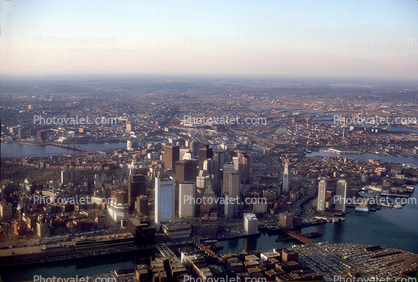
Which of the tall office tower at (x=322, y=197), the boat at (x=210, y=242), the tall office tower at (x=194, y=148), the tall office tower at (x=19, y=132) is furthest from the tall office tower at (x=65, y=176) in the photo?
the tall office tower at (x=322, y=197)

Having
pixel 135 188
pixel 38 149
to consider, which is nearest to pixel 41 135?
pixel 38 149

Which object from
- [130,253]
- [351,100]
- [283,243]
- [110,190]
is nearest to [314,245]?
[283,243]

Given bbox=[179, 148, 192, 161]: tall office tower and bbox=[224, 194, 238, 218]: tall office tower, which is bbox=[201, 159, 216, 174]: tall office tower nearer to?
bbox=[179, 148, 192, 161]: tall office tower

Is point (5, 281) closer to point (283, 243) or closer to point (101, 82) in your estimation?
point (283, 243)

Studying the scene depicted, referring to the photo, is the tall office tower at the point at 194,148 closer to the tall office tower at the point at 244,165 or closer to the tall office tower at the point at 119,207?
the tall office tower at the point at 244,165

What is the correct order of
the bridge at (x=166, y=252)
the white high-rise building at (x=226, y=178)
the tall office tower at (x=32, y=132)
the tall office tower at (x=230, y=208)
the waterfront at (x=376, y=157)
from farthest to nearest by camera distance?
the waterfront at (x=376, y=157)
the tall office tower at (x=32, y=132)
the white high-rise building at (x=226, y=178)
the tall office tower at (x=230, y=208)
the bridge at (x=166, y=252)

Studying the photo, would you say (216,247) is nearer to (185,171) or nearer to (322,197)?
(322,197)
